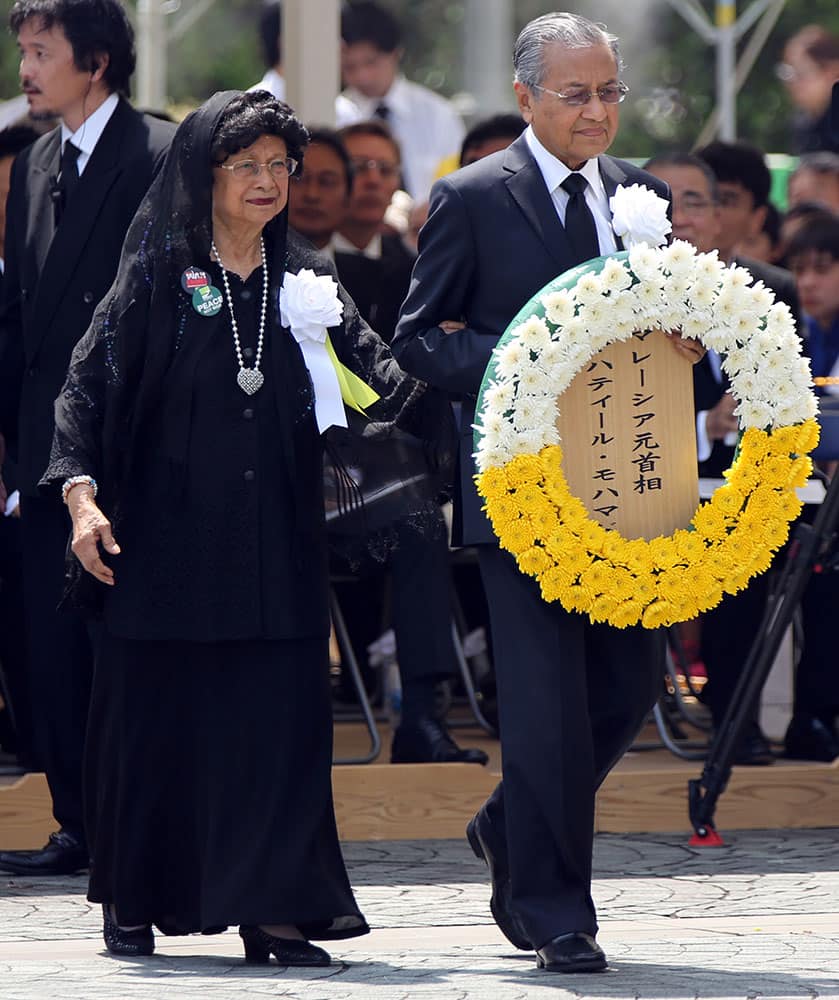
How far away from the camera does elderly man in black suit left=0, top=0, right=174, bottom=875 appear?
7434 mm

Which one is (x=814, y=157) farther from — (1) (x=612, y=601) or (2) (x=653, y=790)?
(1) (x=612, y=601)

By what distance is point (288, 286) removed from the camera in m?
6.31

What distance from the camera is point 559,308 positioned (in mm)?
5957

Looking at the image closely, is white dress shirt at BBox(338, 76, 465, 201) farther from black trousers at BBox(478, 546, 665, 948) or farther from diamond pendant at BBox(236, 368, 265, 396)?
black trousers at BBox(478, 546, 665, 948)

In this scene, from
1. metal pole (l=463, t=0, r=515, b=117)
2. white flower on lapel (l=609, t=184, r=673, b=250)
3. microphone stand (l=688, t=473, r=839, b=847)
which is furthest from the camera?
metal pole (l=463, t=0, r=515, b=117)

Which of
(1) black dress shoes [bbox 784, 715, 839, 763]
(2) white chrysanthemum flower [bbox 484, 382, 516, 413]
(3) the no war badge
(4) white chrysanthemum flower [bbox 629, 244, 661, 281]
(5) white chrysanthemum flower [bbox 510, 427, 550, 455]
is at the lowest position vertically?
(1) black dress shoes [bbox 784, 715, 839, 763]

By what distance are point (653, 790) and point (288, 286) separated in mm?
2711

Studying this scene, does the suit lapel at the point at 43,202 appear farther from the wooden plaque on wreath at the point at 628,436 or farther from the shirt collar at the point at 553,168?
the wooden plaque on wreath at the point at 628,436

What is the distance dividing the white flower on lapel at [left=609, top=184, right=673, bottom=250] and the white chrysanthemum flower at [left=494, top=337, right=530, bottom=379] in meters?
0.43

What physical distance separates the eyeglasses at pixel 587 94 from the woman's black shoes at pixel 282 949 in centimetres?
214

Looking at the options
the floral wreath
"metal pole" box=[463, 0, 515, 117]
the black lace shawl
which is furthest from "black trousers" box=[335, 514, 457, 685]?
"metal pole" box=[463, 0, 515, 117]

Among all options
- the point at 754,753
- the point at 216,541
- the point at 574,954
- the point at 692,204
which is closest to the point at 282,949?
the point at 574,954

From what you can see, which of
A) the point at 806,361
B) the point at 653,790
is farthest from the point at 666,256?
the point at 653,790

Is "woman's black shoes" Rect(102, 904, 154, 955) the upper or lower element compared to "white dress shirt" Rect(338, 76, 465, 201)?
lower
